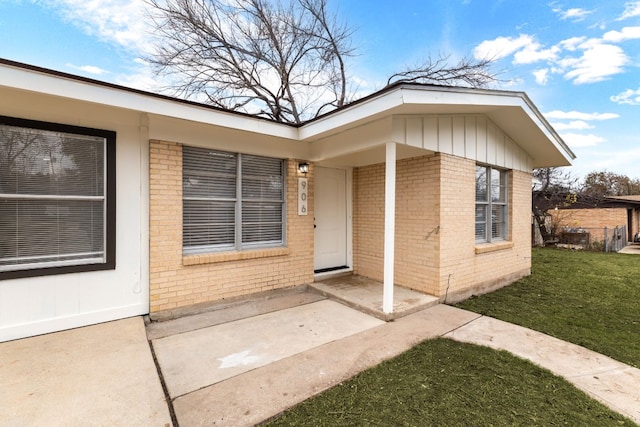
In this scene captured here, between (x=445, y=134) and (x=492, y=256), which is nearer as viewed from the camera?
(x=445, y=134)

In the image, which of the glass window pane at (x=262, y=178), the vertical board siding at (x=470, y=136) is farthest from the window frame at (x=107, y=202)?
the vertical board siding at (x=470, y=136)

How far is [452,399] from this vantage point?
2.31 metres

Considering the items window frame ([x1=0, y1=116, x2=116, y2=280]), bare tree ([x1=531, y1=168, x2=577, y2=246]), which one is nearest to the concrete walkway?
window frame ([x1=0, y1=116, x2=116, y2=280])

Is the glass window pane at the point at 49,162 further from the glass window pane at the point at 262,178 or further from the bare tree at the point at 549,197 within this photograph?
the bare tree at the point at 549,197

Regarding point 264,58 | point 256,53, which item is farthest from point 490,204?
point 256,53

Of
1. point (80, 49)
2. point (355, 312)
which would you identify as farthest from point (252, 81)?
point (355, 312)

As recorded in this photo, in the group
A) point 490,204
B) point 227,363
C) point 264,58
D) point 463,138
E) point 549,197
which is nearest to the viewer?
point 227,363

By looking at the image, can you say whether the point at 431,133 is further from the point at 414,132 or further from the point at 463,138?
the point at 463,138

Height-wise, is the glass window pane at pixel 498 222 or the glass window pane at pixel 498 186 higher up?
the glass window pane at pixel 498 186

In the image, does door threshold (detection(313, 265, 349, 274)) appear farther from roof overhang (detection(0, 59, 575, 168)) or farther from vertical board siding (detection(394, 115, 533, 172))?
vertical board siding (detection(394, 115, 533, 172))

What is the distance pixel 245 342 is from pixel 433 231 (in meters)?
3.38

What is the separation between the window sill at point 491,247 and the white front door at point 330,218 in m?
2.69

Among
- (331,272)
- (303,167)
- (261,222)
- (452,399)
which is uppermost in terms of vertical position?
(303,167)

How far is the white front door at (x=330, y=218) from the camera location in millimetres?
5902
